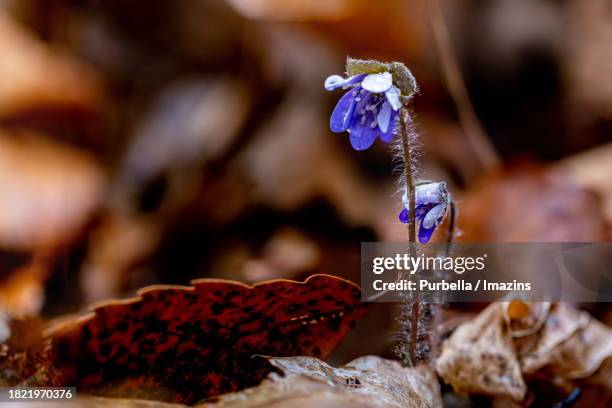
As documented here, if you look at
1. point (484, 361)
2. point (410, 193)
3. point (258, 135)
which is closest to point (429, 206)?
point (410, 193)

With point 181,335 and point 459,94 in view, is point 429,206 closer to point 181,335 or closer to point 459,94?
point 181,335

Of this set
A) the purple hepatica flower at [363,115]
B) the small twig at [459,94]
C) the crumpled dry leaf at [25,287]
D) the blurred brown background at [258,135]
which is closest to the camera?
the purple hepatica flower at [363,115]

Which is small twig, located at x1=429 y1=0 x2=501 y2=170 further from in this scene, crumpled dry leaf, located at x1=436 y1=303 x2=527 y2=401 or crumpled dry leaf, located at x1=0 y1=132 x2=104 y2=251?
crumpled dry leaf, located at x1=0 y1=132 x2=104 y2=251

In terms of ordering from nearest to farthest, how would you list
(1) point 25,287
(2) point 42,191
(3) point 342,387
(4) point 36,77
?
1. (3) point 342,387
2. (1) point 25,287
3. (2) point 42,191
4. (4) point 36,77

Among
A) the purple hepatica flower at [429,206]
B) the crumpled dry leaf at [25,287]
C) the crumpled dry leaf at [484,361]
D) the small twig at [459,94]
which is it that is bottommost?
the crumpled dry leaf at [484,361]

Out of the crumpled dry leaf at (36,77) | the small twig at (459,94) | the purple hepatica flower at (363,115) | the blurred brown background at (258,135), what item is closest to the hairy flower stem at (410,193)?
the purple hepatica flower at (363,115)

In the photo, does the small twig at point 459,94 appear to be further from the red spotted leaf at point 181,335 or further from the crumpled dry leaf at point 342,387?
the red spotted leaf at point 181,335

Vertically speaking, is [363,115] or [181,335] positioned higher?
[363,115]
